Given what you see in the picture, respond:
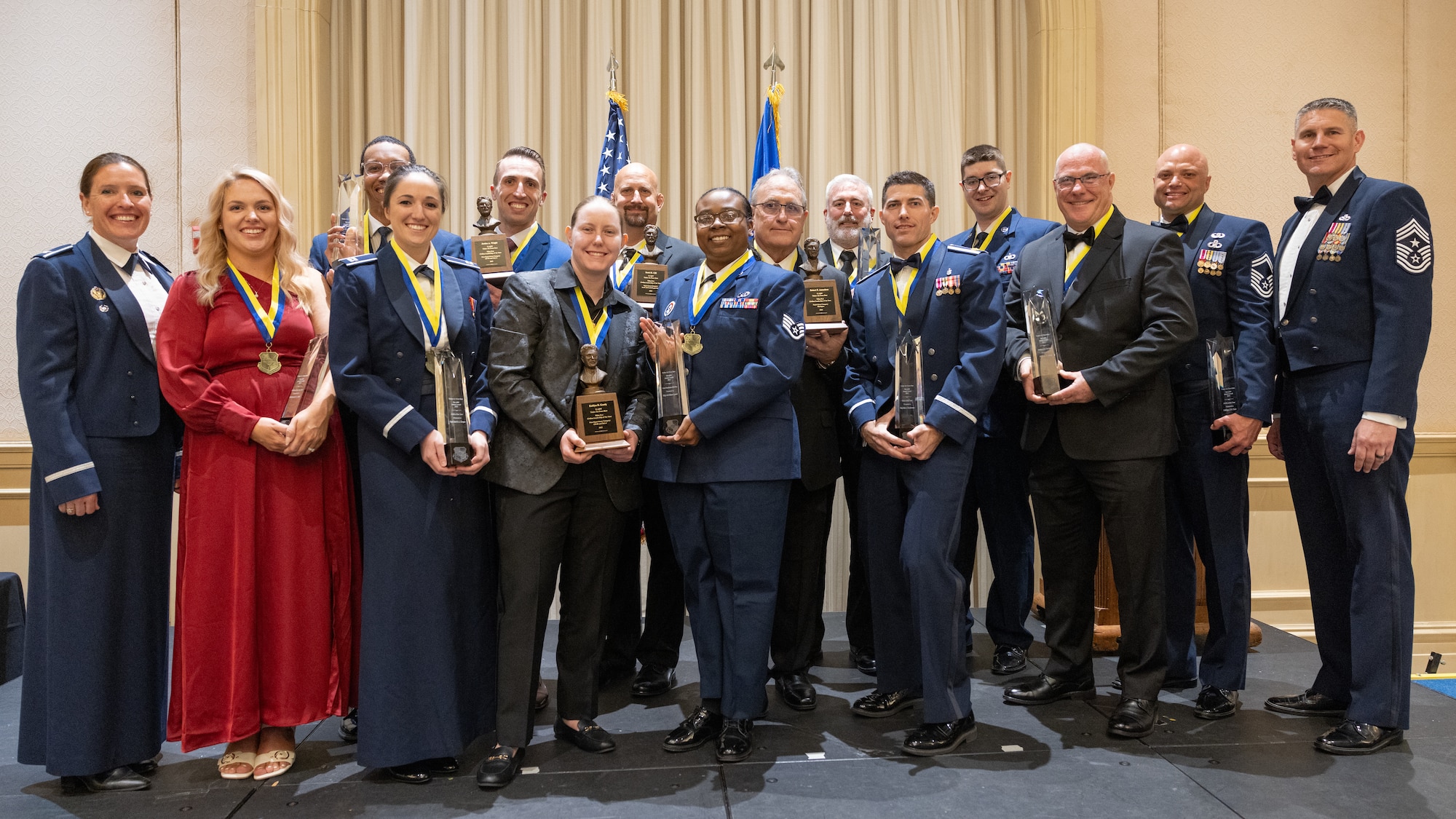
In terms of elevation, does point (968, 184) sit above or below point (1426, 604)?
above

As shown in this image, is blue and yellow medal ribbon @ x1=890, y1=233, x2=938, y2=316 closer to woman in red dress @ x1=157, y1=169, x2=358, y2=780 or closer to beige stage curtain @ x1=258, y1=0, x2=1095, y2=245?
woman in red dress @ x1=157, y1=169, x2=358, y2=780

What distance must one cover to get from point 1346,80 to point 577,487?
505 cm

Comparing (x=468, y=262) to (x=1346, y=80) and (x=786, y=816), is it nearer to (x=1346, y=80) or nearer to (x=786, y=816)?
(x=786, y=816)

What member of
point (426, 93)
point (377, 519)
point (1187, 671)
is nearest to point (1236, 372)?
point (1187, 671)

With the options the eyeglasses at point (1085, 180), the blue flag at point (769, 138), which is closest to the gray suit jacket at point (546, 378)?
the eyeglasses at point (1085, 180)

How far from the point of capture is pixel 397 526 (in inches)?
111

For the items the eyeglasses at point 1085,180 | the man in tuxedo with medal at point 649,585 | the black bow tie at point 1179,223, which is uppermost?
the eyeglasses at point 1085,180

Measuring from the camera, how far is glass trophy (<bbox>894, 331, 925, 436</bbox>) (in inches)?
120

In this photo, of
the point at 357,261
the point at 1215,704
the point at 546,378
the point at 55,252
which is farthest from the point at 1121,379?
the point at 55,252

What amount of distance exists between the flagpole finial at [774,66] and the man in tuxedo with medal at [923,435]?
1.90 m

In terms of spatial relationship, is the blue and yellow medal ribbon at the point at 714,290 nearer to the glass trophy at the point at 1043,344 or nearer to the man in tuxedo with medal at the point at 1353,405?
the glass trophy at the point at 1043,344

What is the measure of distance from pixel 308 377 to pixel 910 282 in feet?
6.13

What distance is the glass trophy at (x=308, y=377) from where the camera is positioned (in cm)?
282

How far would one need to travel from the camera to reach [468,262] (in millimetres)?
3094
